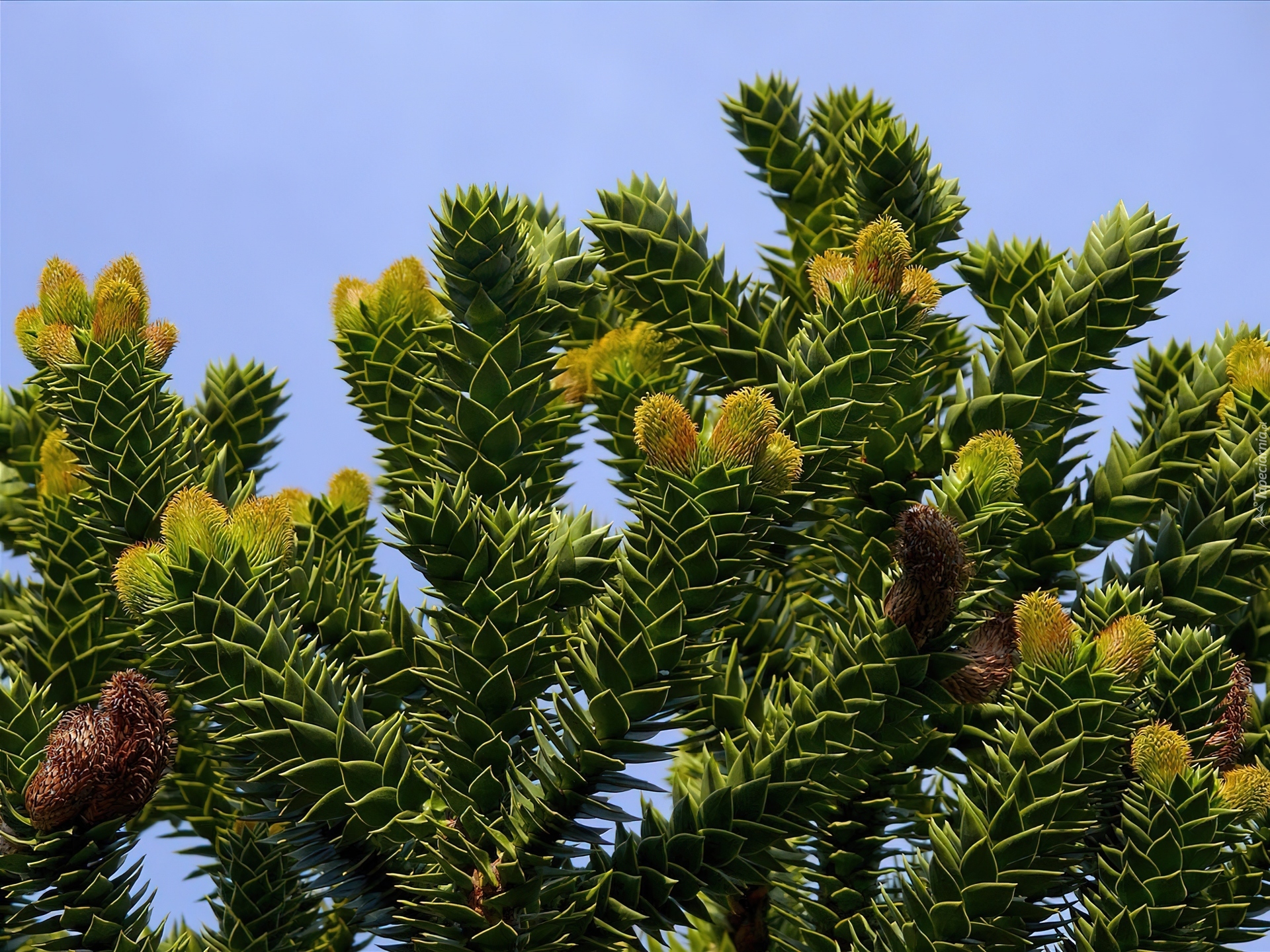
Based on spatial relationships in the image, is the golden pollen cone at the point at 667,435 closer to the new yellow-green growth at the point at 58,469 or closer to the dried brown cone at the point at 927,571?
the dried brown cone at the point at 927,571

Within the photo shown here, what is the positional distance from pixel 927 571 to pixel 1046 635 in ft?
0.90

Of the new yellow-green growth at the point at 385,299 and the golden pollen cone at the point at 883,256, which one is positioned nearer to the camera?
the golden pollen cone at the point at 883,256

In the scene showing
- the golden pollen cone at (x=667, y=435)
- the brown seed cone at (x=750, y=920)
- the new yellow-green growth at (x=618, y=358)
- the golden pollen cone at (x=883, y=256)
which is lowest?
the brown seed cone at (x=750, y=920)

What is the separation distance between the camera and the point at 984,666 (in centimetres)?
231

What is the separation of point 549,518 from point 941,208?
4.45ft

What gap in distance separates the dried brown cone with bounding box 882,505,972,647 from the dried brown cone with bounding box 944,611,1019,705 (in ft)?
0.56

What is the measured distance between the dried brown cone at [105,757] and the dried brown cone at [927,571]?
1320 millimetres

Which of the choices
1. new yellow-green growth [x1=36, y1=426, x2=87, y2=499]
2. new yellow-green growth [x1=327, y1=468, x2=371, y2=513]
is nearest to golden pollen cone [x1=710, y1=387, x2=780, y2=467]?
new yellow-green growth [x1=327, y1=468, x2=371, y2=513]

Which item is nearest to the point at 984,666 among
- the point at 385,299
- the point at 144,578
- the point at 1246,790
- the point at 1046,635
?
the point at 1046,635

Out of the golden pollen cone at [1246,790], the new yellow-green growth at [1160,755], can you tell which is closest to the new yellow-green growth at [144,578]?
the new yellow-green growth at [1160,755]

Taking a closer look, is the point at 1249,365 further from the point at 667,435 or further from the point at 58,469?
the point at 58,469

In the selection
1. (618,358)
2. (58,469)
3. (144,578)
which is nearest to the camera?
(144,578)

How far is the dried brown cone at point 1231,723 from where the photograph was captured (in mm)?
2432

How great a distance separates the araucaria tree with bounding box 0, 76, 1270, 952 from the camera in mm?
2102
